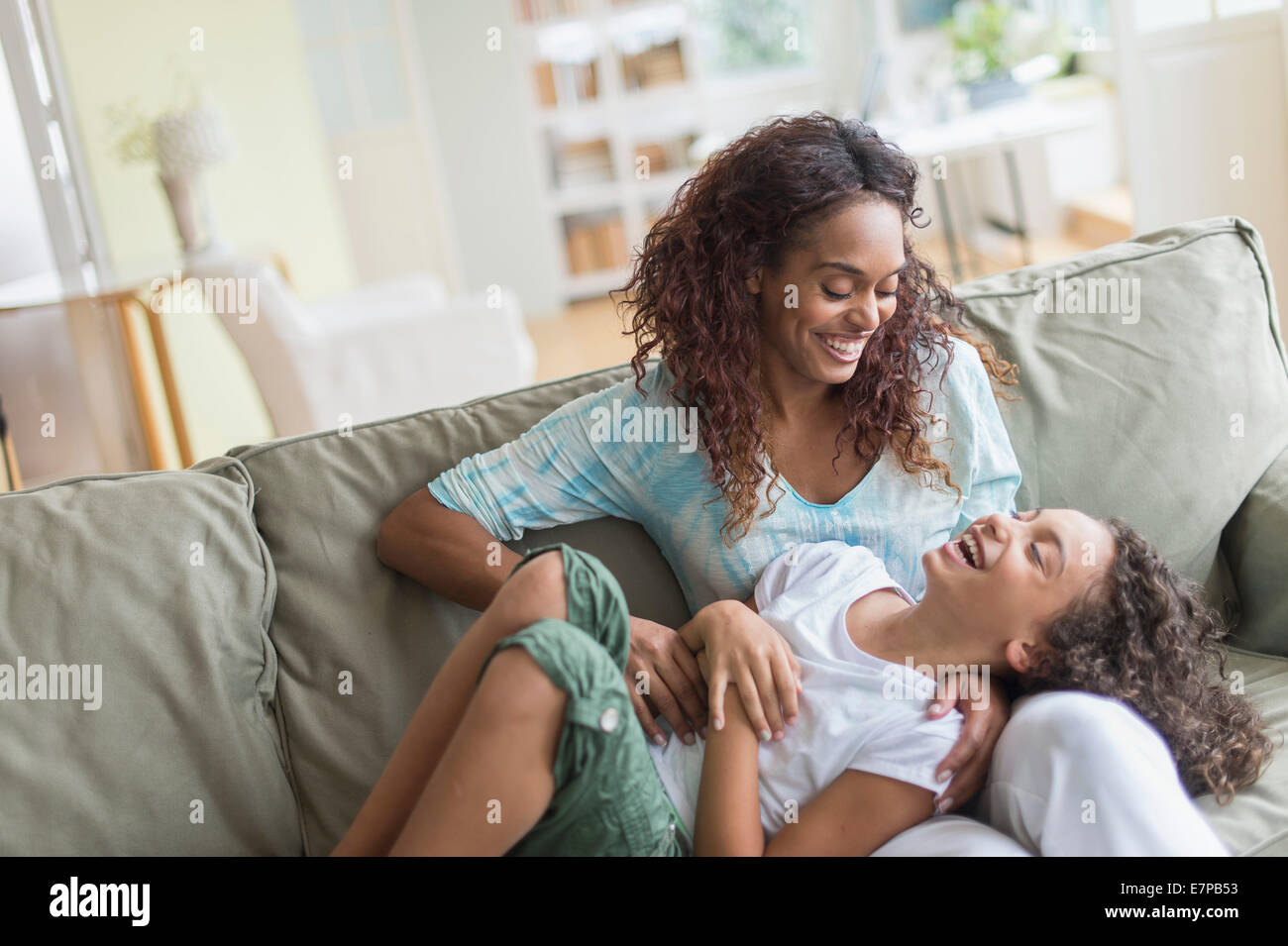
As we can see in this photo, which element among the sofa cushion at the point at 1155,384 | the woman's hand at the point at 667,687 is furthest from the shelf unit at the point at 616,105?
the woman's hand at the point at 667,687

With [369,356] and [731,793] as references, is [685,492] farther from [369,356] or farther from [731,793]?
[369,356]

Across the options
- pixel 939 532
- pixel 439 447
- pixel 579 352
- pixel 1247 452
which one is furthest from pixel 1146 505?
pixel 579 352

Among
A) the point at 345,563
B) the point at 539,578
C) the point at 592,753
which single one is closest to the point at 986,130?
the point at 345,563

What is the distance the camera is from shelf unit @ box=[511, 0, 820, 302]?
21.3ft

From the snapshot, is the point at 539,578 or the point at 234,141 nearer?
the point at 539,578

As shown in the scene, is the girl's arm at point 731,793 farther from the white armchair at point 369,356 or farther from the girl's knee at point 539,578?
the white armchair at point 369,356

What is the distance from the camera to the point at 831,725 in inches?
50.4

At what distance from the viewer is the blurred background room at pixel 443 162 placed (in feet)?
11.4

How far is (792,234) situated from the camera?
1.44 meters

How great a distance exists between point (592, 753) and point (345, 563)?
55 cm

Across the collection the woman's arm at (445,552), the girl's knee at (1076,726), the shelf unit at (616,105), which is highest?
the shelf unit at (616,105)

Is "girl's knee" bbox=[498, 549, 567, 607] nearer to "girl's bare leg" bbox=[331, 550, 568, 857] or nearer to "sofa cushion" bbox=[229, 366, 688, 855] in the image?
"girl's bare leg" bbox=[331, 550, 568, 857]

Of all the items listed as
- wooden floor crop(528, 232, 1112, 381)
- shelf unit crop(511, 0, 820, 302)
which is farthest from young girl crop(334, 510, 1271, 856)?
shelf unit crop(511, 0, 820, 302)

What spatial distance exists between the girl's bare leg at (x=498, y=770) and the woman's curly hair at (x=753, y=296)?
0.45 meters
